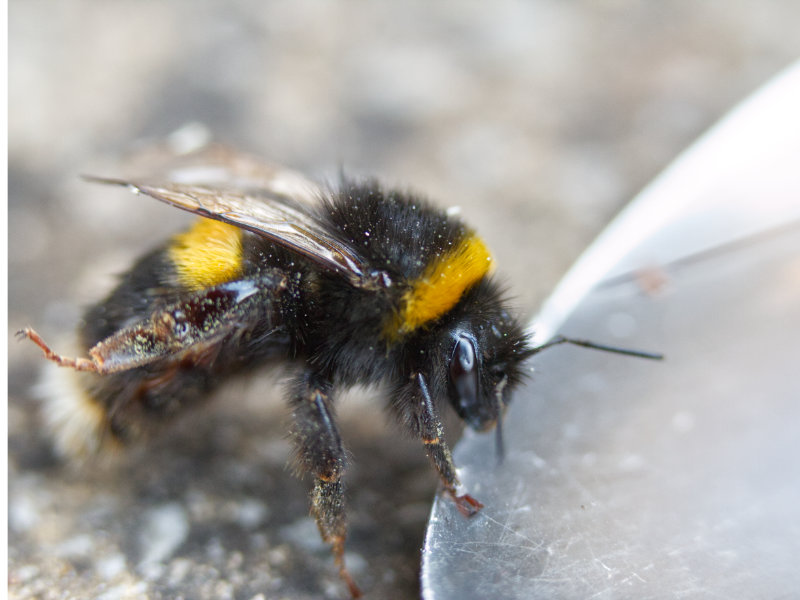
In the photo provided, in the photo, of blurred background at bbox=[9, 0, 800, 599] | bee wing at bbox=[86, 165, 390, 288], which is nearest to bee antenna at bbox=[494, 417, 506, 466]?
blurred background at bbox=[9, 0, 800, 599]

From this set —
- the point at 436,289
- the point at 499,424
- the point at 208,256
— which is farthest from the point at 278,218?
the point at 499,424

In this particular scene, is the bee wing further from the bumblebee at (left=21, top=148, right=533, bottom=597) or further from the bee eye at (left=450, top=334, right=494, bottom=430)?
the bee eye at (left=450, top=334, right=494, bottom=430)

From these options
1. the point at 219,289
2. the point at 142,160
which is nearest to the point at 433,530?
the point at 219,289

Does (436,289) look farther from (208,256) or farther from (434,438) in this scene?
(208,256)

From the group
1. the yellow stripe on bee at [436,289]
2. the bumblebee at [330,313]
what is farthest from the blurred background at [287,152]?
the yellow stripe on bee at [436,289]

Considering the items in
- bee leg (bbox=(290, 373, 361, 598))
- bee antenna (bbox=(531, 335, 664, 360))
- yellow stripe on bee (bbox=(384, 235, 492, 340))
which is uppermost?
yellow stripe on bee (bbox=(384, 235, 492, 340))

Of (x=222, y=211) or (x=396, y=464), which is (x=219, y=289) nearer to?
(x=222, y=211)
